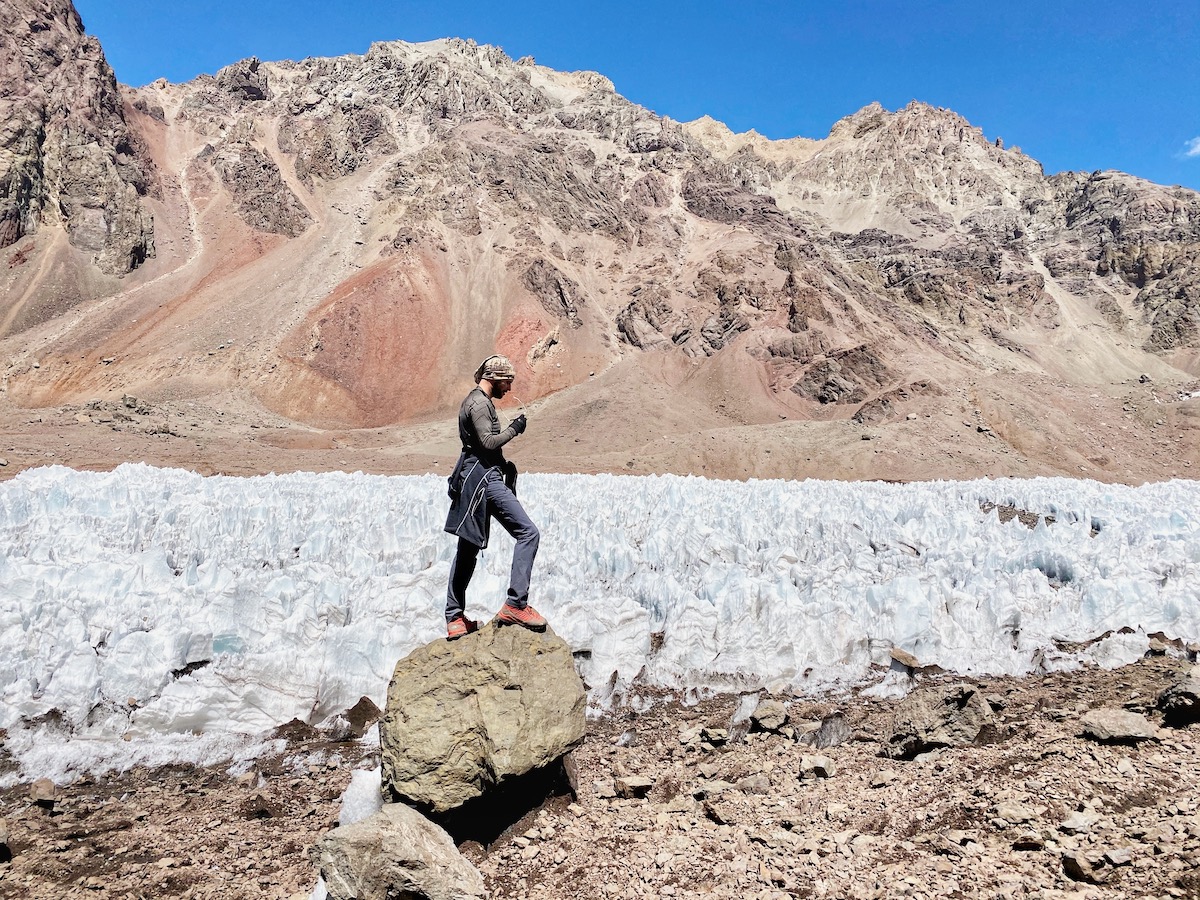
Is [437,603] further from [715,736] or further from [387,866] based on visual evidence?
[387,866]

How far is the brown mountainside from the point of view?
32.8 meters

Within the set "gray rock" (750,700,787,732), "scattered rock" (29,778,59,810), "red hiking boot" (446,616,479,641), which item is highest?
"red hiking boot" (446,616,479,641)

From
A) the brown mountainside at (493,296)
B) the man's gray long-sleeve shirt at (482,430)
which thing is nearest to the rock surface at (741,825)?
the man's gray long-sleeve shirt at (482,430)

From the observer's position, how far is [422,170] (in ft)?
190

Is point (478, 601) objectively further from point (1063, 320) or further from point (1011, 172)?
point (1011, 172)

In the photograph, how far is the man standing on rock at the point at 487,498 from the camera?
14.9 ft

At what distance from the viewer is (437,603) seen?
700cm

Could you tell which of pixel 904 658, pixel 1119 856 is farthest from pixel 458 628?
pixel 904 658

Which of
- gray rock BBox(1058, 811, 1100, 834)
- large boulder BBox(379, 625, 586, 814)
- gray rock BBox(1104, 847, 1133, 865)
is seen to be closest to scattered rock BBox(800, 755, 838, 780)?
gray rock BBox(1058, 811, 1100, 834)

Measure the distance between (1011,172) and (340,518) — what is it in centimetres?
12193

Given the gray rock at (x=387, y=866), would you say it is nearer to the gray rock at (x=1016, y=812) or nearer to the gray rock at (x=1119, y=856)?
the gray rock at (x=1016, y=812)

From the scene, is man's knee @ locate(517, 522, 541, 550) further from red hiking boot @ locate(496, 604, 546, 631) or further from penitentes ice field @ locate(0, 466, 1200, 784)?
penitentes ice field @ locate(0, 466, 1200, 784)

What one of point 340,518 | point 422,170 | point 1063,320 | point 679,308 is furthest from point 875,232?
point 340,518


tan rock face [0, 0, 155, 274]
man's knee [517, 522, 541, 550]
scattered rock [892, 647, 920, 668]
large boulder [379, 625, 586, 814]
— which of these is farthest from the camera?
tan rock face [0, 0, 155, 274]
